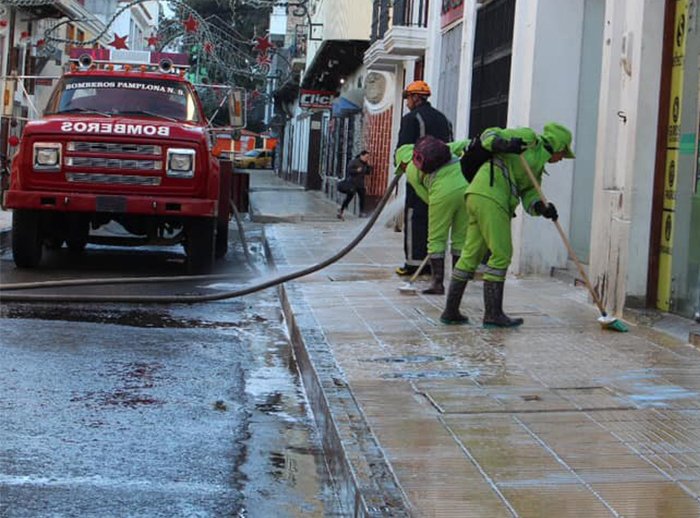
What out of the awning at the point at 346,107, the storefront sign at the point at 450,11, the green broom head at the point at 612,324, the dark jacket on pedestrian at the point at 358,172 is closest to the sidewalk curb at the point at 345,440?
the green broom head at the point at 612,324

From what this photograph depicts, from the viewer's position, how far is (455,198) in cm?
1072

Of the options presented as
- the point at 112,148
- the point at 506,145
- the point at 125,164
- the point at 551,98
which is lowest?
the point at 125,164

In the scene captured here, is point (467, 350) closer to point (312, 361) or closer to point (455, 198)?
point (312, 361)

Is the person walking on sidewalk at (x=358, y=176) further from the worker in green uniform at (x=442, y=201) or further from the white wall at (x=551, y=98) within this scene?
the worker in green uniform at (x=442, y=201)

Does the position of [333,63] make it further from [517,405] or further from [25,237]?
[517,405]

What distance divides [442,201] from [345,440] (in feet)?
17.6

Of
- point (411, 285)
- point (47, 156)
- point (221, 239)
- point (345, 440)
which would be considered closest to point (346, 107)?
point (221, 239)

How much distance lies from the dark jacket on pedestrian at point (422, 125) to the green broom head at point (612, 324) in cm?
418

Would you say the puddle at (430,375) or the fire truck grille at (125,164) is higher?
the fire truck grille at (125,164)

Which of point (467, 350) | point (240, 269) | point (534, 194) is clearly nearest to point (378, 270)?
point (240, 269)

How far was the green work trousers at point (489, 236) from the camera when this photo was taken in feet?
29.1

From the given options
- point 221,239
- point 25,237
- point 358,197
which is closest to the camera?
point 25,237

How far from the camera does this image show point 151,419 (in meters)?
6.46

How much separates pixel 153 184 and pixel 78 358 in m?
5.26
